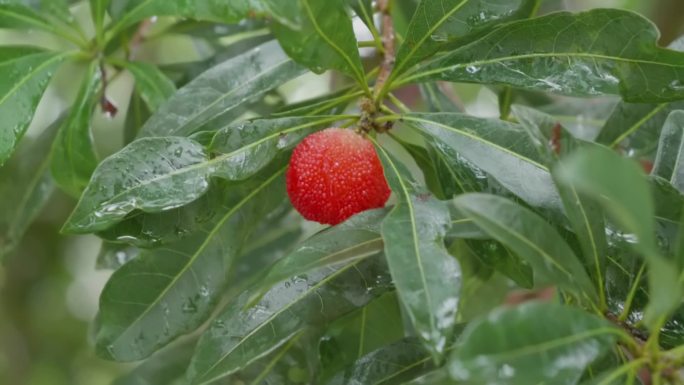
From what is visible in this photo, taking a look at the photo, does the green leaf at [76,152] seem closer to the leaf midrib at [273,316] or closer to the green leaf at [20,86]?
the green leaf at [20,86]

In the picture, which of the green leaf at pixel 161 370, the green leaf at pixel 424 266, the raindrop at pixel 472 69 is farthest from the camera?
the green leaf at pixel 161 370

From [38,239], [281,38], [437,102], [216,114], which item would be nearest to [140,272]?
[216,114]

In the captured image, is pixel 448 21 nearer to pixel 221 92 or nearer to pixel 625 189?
pixel 221 92

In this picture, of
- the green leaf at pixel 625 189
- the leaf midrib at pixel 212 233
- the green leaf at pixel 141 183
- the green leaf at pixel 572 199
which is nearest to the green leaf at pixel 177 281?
the leaf midrib at pixel 212 233

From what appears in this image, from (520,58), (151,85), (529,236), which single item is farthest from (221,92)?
(529,236)

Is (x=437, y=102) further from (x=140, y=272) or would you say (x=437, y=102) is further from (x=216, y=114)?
(x=140, y=272)

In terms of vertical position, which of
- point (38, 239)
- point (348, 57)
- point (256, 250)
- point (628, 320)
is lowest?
point (38, 239)
